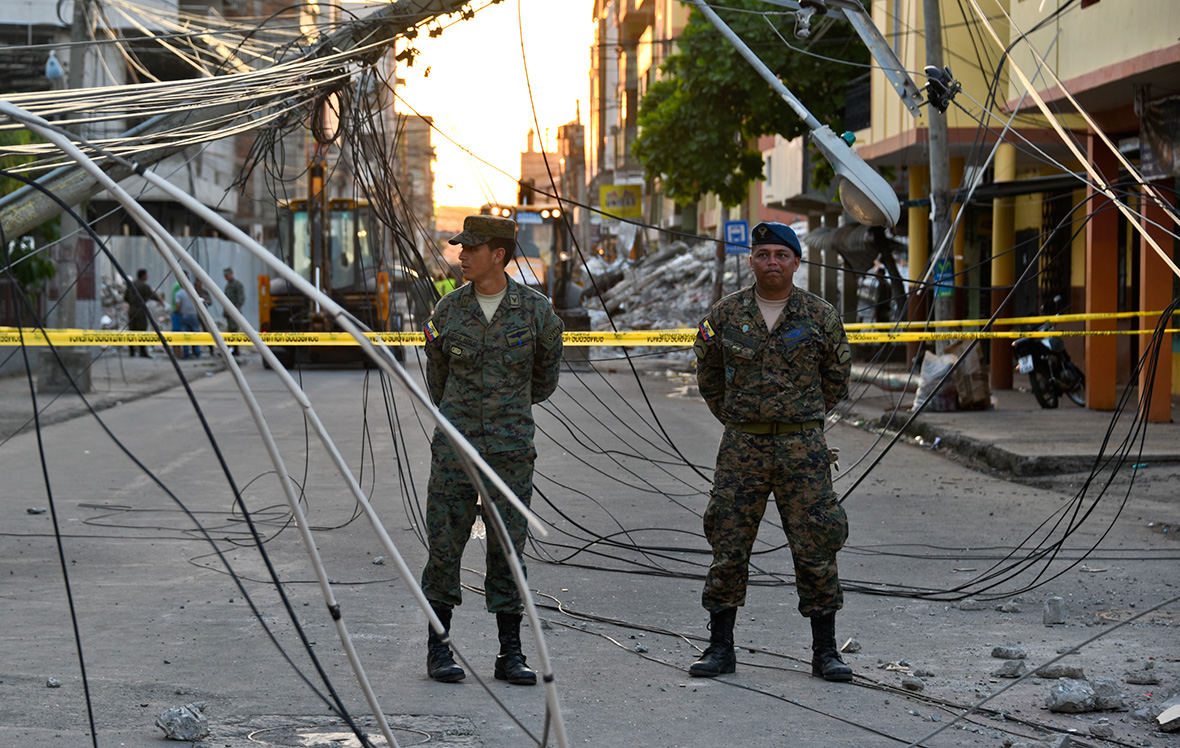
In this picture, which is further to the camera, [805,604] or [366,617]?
[366,617]

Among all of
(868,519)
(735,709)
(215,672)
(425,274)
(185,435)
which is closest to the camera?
(735,709)

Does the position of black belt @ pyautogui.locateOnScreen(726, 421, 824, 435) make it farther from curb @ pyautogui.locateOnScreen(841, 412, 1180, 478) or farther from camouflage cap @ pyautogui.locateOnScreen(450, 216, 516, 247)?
curb @ pyautogui.locateOnScreen(841, 412, 1180, 478)

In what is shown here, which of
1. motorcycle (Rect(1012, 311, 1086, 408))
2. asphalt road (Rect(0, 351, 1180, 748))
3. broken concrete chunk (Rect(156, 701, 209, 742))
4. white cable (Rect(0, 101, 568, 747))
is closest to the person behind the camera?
white cable (Rect(0, 101, 568, 747))

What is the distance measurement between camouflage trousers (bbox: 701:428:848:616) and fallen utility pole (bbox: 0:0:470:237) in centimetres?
294

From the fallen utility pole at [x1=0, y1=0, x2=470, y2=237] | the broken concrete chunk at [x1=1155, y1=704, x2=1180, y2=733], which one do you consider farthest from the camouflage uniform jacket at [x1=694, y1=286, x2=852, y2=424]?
the fallen utility pole at [x1=0, y1=0, x2=470, y2=237]

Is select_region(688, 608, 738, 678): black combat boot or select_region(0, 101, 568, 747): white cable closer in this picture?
select_region(0, 101, 568, 747): white cable

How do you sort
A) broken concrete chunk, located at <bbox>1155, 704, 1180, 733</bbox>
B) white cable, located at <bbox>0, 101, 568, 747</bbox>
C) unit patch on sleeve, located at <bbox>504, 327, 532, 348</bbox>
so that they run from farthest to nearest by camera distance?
unit patch on sleeve, located at <bbox>504, 327, 532, 348</bbox> → broken concrete chunk, located at <bbox>1155, 704, 1180, 733</bbox> → white cable, located at <bbox>0, 101, 568, 747</bbox>

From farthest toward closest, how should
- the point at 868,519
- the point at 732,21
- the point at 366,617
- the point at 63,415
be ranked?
the point at 732,21 < the point at 63,415 < the point at 868,519 < the point at 366,617

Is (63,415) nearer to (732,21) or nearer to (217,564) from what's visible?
(217,564)

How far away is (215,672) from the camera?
5035 millimetres

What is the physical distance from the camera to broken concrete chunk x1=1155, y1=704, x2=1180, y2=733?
428cm

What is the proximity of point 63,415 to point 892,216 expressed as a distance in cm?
1181

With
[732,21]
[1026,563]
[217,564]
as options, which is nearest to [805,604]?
[1026,563]

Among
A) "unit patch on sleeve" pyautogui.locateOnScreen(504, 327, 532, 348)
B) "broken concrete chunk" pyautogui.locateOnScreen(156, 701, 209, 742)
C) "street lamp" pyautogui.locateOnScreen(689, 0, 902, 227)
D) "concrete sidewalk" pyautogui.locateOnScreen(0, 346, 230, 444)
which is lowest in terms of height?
"broken concrete chunk" pyautogui.locateOnScreen(156, 701, 209, 742)
